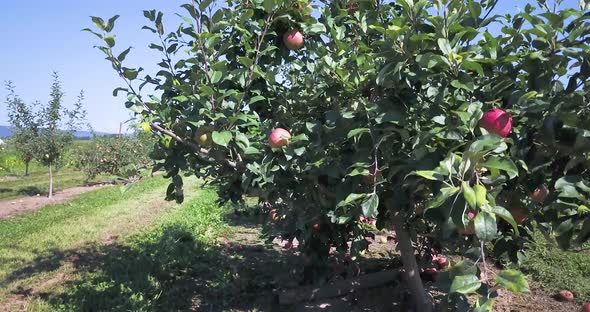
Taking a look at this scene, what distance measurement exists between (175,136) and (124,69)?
37cm

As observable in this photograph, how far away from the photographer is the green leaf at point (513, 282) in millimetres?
1045

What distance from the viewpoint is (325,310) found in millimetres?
3186

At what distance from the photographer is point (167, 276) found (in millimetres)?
3896

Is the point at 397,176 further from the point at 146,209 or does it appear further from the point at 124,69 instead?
the point at 146,209

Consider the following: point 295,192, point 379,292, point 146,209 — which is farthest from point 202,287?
point 146,209

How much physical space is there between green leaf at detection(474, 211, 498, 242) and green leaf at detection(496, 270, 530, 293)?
113mm

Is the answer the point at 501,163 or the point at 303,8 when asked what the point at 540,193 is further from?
the point at 303,8

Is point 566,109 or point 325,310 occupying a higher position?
point 566,109

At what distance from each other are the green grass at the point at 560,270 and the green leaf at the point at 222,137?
107 inches

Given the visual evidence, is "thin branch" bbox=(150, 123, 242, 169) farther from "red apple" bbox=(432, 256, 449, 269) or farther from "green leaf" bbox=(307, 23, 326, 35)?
"red apple" bbox=(432, 256, 449, 269)

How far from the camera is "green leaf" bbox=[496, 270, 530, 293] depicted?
1.04 metres

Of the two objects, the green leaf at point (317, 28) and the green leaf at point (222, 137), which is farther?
the green leaf at point (317, 28)

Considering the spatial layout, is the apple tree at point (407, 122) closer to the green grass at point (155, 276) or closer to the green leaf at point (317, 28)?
the green leaf at point (317, 28)

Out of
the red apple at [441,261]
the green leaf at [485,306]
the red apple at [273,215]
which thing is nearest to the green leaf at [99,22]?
the red apple at [273,215]
